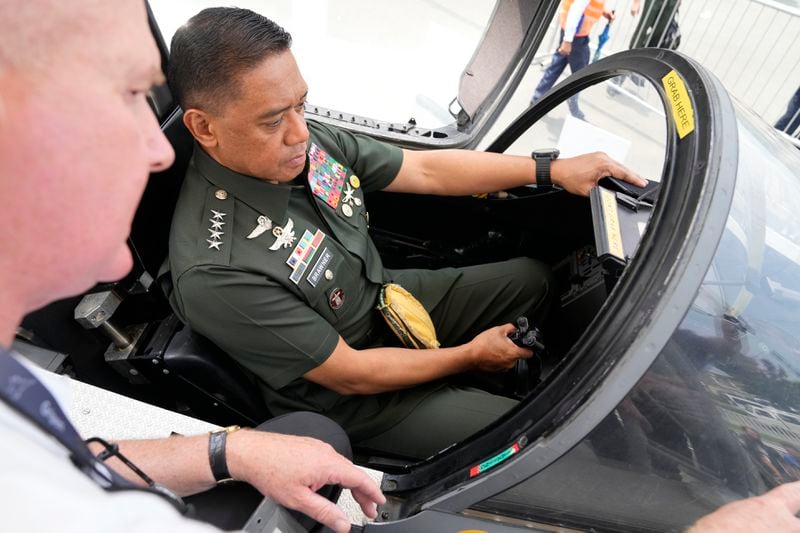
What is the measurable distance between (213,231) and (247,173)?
18cm

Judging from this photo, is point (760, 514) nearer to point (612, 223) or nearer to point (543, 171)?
point (612, 223)

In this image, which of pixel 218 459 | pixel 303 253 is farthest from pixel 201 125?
pixel 218 459

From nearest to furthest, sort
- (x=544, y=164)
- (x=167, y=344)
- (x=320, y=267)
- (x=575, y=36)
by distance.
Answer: (x=167, y=344), (x=320, y=267), (x=544, y=164), (x=575, y=36)

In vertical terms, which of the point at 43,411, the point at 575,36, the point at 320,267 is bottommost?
the point at 320,267

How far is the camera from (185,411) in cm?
142

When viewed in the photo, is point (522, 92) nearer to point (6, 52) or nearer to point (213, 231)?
point (213, 231)

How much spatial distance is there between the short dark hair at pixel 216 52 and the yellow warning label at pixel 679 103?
0.88m

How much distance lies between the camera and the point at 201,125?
1188 millimetres

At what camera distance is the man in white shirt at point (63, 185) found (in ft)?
1.35

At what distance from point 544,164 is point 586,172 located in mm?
153

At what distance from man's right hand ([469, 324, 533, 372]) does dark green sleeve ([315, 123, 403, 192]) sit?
24.7 inches

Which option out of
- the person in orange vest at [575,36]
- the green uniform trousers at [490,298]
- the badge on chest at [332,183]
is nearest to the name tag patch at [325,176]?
the badge on chest at [332,183]

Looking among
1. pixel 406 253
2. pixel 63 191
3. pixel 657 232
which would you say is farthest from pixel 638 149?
pixel 63 191

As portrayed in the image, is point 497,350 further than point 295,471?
Yes
